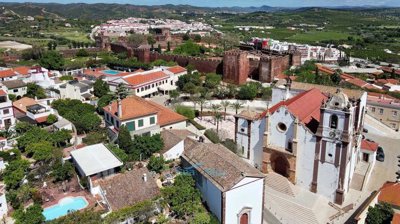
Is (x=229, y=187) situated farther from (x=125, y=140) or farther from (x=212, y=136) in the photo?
(x=212, y=136)

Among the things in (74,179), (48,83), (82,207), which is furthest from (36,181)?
(48,83)

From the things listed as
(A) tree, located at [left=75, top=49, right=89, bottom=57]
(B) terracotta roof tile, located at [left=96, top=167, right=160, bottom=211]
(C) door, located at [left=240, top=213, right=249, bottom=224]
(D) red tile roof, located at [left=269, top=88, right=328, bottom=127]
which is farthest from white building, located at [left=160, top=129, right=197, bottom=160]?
(A) tree, located at [left=75, top=49, right=89, bottom=57]

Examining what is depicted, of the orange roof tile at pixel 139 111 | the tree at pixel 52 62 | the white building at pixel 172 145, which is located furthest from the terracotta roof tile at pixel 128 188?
the tree at pixel 52 62

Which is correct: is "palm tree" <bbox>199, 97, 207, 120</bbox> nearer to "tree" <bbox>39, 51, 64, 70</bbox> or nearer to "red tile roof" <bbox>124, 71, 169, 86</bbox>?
"red tile roof" <bbox>124, 71, 169, 86</bbox>

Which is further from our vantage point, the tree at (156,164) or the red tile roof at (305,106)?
the tree at (156,164)

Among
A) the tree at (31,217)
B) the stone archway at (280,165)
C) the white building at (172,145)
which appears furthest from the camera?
the white building at (172,145)

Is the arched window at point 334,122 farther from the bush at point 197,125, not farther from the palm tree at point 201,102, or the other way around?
the palm tree at point 201,102

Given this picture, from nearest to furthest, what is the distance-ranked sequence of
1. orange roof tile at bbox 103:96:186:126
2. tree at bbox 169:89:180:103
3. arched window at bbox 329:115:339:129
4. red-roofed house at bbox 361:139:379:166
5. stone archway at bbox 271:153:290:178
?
1. arched window at bbox 329:115:339:129
2. stone archway at bbox 271:153:290:178
3. red-roofed house at bbox 361:139:379:166
4. orange roof tile at bbox 103:96:186:126
5. tree at bbox 169:89:180:103

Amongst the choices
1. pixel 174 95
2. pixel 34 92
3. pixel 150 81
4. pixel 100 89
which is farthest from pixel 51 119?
pixel 150 81
